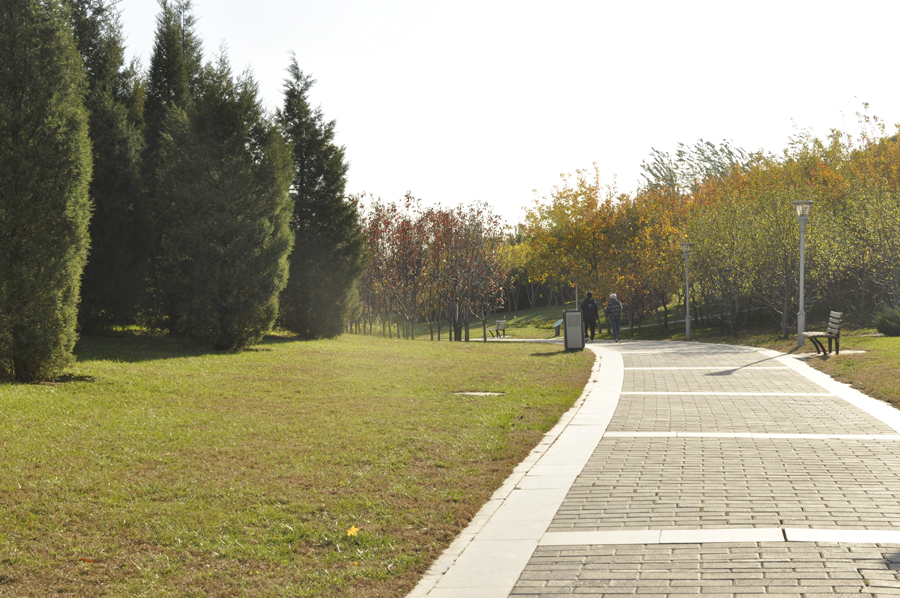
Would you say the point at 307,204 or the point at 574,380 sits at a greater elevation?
the point at 307,204

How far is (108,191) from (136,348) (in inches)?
176

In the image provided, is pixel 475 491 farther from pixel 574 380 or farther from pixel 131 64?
pixel 131 64

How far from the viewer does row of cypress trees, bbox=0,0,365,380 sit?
1200 centimetres

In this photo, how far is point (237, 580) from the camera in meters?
4.36

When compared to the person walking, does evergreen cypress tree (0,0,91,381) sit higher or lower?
higher

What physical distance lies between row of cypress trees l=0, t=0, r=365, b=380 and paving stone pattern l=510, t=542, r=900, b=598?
10495 millimetres

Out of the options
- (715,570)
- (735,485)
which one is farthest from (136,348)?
(715,570)

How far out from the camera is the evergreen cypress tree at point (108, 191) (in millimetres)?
17828

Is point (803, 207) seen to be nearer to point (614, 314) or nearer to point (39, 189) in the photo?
point (614, 314)

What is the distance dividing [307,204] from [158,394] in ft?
44.7

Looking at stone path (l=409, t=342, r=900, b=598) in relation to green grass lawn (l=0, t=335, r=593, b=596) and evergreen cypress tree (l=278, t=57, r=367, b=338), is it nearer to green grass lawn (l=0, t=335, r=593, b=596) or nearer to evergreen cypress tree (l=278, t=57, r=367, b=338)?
green grass lawn (l=0, t=335, r=593, b=596)

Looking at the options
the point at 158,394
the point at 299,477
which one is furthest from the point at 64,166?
the point at 299,477

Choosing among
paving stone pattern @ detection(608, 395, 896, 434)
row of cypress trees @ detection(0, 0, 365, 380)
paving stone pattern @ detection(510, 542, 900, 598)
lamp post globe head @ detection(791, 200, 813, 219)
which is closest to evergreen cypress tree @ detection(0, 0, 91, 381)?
row of cypress trees @ detection(0, 0, 365, 380)

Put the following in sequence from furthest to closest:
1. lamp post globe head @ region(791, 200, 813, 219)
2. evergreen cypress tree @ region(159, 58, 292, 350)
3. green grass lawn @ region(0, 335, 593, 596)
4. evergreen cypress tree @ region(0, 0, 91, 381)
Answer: lamp post globe head @ region(791, 200, 813, 219), evergreen cypress tree @ region(159, 58, 292, 350), evergreen cypress tree @ region(0, 0, 91, 381), green grass lawn @ region(0, 335, 593, 596)
